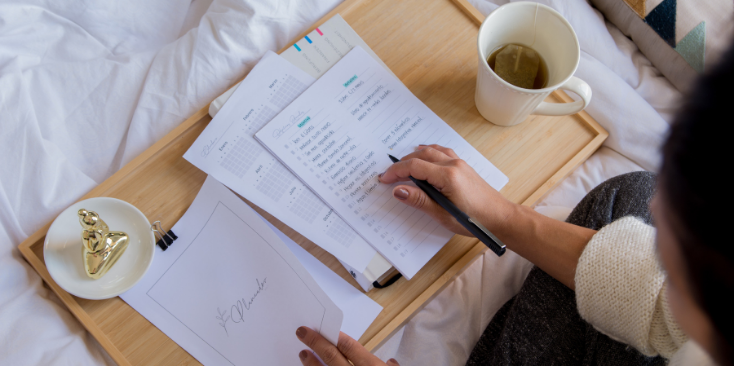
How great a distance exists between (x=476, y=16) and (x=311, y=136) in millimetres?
332

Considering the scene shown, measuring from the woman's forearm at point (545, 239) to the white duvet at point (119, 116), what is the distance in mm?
151

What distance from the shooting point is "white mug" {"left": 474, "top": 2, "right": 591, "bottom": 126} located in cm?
54

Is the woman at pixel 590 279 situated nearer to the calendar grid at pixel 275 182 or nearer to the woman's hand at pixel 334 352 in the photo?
the woman's hand at pixel 334 352

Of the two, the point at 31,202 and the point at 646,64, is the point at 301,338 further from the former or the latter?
the point at 646,64

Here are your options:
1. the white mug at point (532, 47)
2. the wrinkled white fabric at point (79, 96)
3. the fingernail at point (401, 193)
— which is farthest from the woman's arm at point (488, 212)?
the wrinkled white fabric at point (79, 96)

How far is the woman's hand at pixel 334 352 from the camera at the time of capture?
51 cm

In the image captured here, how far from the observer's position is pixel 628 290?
49cm

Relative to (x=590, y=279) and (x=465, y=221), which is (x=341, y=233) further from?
(x=590, y=279)

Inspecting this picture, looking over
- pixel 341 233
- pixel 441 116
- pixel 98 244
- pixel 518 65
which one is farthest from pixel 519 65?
pixel 98 244

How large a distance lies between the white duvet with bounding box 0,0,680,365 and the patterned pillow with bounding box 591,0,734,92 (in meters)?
0.09

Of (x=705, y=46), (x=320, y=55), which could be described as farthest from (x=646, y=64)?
(x=320, y=55)
